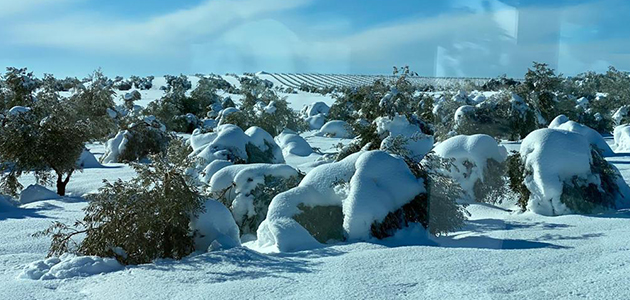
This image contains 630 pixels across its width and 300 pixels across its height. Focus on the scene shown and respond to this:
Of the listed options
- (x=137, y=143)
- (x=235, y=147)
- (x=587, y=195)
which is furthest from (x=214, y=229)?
(x=137, y=143)

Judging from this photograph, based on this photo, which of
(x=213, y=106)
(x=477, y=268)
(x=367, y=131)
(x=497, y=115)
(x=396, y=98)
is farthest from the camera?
(x=213, y=106)

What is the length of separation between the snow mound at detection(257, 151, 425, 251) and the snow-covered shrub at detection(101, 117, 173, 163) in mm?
11204

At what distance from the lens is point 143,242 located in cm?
581

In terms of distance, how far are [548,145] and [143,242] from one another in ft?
17.8

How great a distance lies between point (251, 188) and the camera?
27.0ft

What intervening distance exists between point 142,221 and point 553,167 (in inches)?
210

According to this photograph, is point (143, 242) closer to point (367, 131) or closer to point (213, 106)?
point (367, 131)

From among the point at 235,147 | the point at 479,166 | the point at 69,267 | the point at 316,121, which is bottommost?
the point at 69,267

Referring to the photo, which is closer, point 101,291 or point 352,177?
point 101,291

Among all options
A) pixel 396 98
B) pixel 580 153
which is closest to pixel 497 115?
pixel 396 98

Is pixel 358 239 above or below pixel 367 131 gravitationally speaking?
below

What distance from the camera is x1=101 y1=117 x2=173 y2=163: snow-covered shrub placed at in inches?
677

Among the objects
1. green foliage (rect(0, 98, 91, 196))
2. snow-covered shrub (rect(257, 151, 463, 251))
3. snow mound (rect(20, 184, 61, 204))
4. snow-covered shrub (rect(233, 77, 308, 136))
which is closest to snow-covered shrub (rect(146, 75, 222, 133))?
snow-covered shrub (rect(233, 77, 308, 136))

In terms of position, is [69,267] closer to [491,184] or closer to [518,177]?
[518,177]
